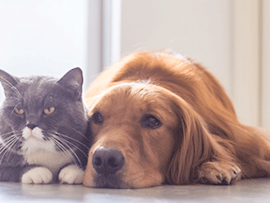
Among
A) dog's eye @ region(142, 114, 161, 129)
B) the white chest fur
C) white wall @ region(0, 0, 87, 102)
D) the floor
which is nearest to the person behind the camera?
the floor

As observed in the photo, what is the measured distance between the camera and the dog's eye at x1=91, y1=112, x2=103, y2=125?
1.69 metres

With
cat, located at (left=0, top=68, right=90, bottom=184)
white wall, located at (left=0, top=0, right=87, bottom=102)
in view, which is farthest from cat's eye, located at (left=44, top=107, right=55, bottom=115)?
white wall, located at (left=0, top=0, right=87, bottom=102)

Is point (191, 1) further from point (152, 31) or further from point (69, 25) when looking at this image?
point (69, 25)

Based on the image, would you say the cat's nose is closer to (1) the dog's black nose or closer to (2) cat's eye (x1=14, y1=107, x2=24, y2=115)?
(2) cat's eye (x1=14, y1=107, x2=24, y2=115)

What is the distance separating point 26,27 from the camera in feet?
8.67

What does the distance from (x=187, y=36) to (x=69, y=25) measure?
1.08m

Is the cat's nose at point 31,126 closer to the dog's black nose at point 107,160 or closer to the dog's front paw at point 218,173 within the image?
the dog's black nose at point 107,160

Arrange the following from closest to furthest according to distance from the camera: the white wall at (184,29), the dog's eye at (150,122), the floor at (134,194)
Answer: the floor at (134,194) < the dog's eye at (150,122) < the white wall at (184,29)

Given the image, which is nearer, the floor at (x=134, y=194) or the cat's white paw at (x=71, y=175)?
the floor at (x=134, y=194)

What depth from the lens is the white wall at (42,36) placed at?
259 centimetres

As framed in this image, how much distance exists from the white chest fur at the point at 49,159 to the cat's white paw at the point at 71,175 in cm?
6

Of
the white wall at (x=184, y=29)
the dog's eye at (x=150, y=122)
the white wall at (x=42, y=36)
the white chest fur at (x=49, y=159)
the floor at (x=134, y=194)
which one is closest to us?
the floor at (x=134, y=194)

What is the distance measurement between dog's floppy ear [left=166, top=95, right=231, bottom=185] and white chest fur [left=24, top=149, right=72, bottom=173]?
0.48m

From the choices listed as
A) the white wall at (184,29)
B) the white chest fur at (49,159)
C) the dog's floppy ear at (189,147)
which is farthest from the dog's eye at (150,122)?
the white wall at (184,29)
